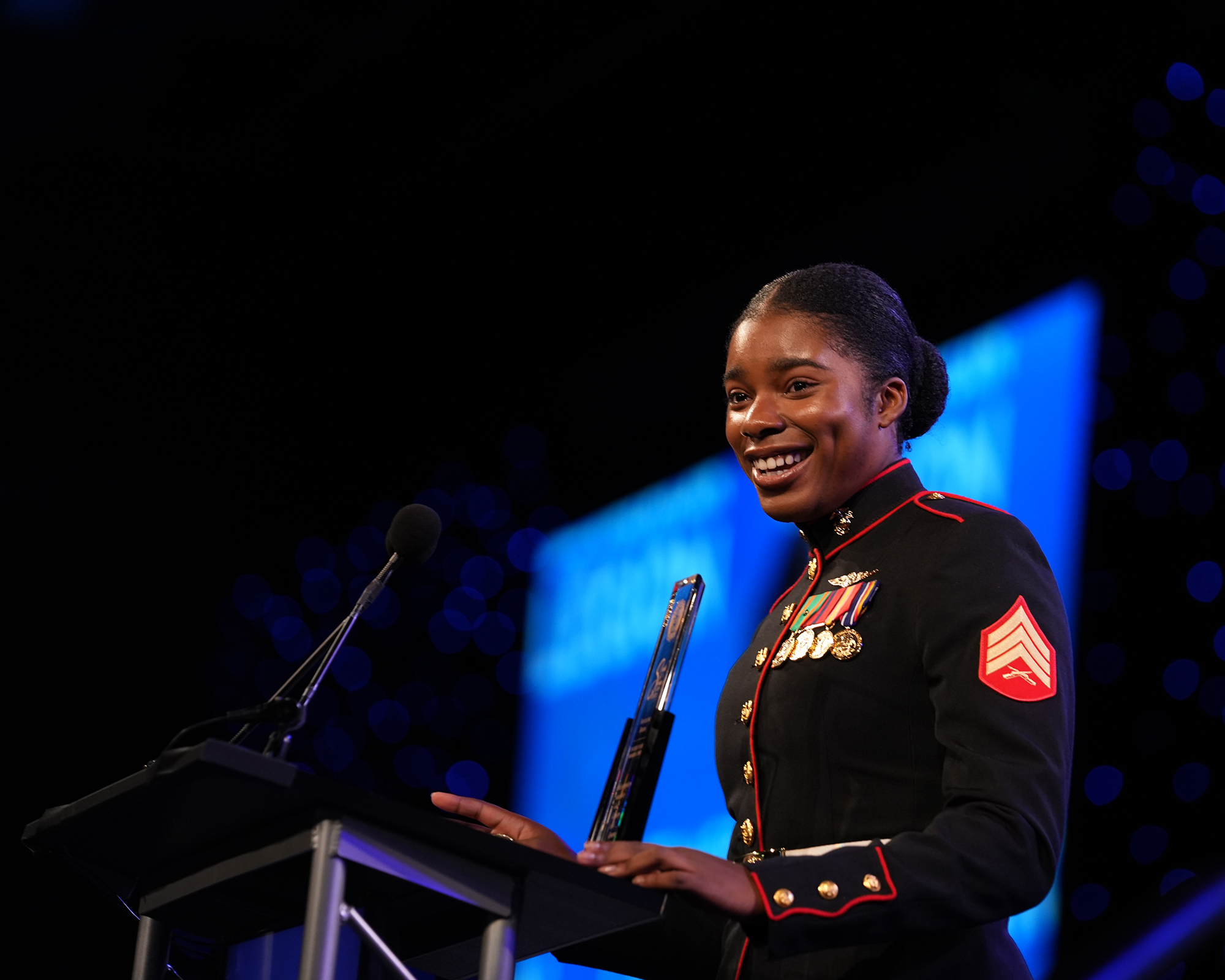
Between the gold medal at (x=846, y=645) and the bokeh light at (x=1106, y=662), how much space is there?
1.06 m

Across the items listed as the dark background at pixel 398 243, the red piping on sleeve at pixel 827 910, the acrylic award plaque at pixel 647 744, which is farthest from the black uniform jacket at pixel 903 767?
the dark background at pixel 398 243

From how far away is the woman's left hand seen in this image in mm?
1027

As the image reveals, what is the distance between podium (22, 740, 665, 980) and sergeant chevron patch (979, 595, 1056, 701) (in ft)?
1.26

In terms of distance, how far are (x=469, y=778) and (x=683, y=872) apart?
315cm

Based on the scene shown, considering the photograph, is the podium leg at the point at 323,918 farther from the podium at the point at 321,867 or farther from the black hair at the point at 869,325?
the black hair at the point at 869,325

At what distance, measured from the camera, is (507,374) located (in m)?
4.39

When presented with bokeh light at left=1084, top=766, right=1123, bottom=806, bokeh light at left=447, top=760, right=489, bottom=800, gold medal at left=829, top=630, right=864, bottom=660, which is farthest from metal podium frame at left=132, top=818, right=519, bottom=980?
bokeh light at left=447, top=760, right=489, bottom=800

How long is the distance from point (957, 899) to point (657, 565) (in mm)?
2511

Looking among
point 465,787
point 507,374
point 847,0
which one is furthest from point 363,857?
point 507,374

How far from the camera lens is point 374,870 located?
3.22 ft

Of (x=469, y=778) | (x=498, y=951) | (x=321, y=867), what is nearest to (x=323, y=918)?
(x=321, y=867)

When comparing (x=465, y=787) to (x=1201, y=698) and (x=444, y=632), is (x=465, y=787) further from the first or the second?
(x=1201, y=698)

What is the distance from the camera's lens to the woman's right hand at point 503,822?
4.49ft

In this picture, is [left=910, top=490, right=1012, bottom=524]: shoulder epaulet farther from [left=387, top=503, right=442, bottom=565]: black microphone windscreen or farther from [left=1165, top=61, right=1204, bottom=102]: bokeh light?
[left=1165, top=61, right=1204, bottom=102]: bokeh light
